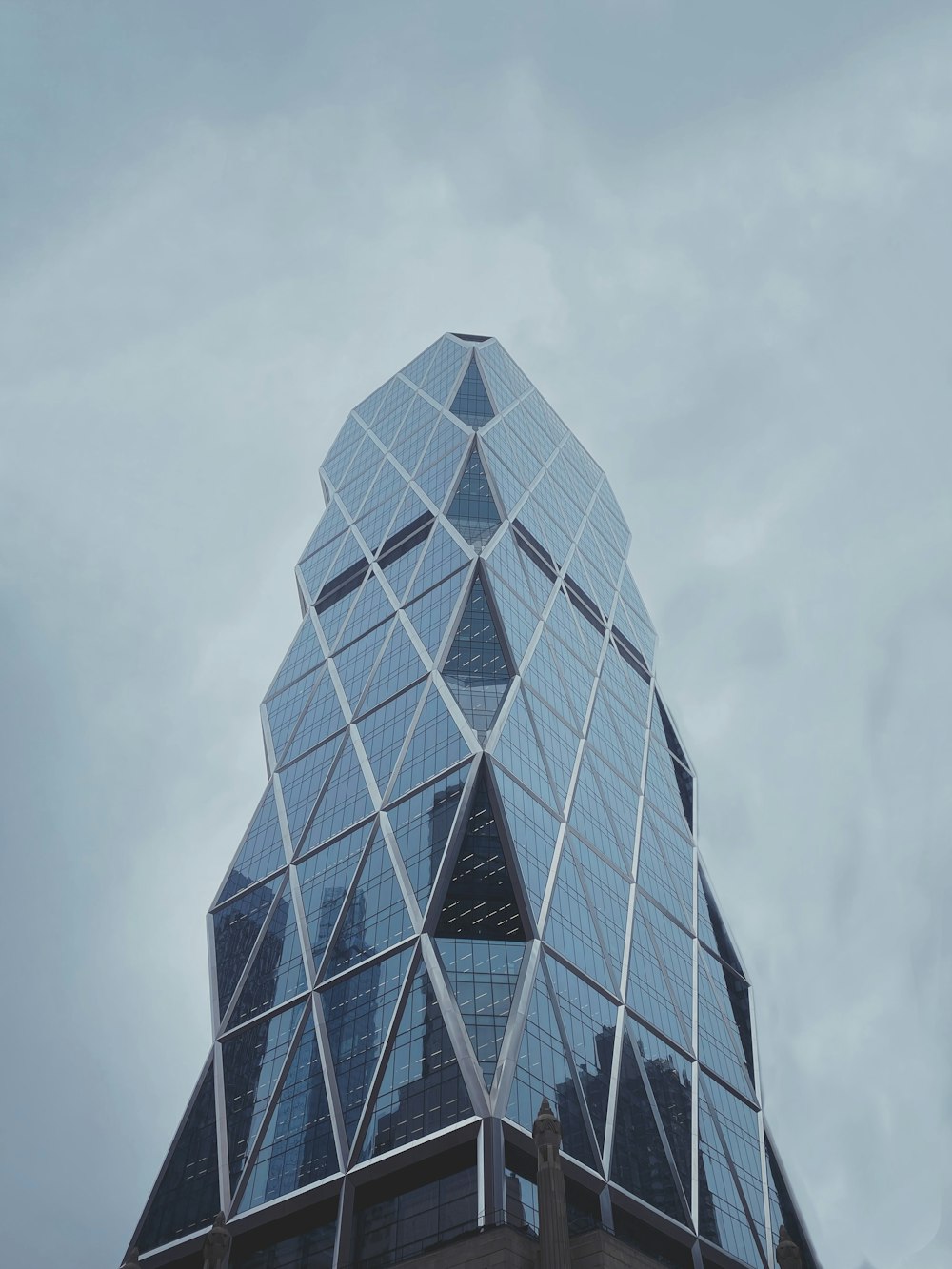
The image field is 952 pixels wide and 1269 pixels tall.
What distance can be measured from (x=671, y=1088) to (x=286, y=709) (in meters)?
42.9

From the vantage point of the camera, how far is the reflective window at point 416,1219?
163ft

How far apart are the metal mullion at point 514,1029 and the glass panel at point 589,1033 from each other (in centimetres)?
182

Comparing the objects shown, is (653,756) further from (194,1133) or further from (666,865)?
(194,1133)

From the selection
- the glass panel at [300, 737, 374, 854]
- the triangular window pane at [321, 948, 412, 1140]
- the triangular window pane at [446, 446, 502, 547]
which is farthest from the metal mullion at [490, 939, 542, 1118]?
the triangular window pane at [446, 446, 502, 547]

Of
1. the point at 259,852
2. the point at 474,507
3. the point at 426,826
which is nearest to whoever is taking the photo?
the point at 426,826

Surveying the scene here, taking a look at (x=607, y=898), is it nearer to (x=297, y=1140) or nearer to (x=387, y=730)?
(x=387, y=730)

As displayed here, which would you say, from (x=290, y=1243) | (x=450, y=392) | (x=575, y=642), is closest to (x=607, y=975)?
(x=290, y=1243)

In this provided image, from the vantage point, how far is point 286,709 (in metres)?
95.9

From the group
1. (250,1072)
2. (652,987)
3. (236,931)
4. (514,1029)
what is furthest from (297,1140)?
(652,987)

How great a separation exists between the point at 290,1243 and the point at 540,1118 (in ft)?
58.0

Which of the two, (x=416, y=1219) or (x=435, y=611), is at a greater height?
(x=435, y=611)

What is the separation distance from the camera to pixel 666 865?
8869 centimetres

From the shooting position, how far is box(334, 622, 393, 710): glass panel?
8769cm

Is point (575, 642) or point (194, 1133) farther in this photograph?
point (575, 642)
